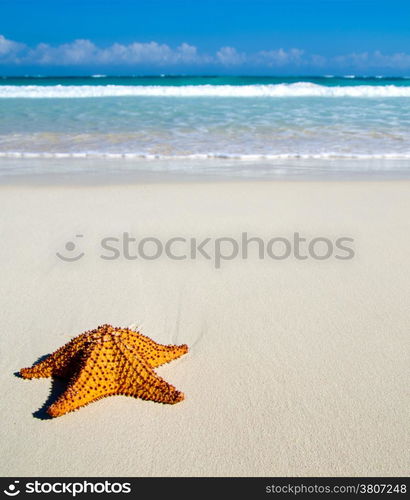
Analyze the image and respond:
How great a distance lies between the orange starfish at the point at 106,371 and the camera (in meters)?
2.43

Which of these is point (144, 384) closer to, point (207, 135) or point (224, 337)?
point (224, 337)

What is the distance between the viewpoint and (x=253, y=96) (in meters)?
28.2

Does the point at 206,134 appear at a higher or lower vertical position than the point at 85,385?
higher

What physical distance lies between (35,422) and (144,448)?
0.59 metres

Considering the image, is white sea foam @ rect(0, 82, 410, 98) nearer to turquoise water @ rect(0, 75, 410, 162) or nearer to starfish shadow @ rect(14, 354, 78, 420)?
turquoise water @ rect(0, 75, 410, 162)

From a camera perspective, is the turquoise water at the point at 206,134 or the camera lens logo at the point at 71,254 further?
the turquoise water at the point at 206,134

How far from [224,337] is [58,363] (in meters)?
1.10

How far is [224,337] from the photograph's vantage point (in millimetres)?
3275

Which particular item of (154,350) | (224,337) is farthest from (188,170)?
(154,350)
